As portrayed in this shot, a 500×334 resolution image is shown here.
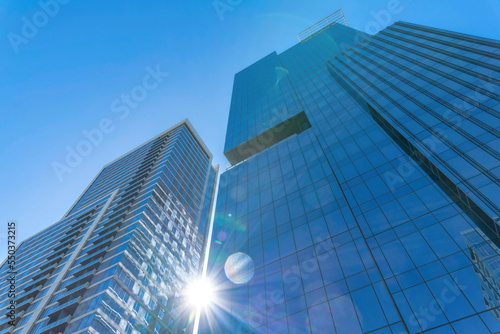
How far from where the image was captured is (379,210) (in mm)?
25453

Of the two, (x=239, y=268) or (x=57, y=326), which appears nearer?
(x=239, y=268)

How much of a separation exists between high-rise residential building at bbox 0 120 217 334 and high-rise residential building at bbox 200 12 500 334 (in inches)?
700

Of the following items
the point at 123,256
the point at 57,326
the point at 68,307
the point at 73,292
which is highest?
the point at 123,256

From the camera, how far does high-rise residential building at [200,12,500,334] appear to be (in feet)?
62.1

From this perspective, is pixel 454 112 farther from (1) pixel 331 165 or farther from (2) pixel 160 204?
(2) pixel 160 204

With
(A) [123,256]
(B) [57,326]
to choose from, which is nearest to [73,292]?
(B) [57,326]

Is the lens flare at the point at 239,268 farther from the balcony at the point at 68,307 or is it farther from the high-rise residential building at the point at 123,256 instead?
the balcony at the point at 68,307

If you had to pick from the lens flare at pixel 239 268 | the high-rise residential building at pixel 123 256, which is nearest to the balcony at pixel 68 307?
the high-rise residential building at pixel 123 256

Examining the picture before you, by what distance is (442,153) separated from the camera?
85.4 ft

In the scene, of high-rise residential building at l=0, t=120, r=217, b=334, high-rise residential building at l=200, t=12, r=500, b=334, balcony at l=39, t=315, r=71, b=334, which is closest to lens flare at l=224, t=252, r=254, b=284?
high-rise residential building at l=200, t=12, r=500, b=334

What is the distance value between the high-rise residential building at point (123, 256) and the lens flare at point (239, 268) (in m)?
18.8

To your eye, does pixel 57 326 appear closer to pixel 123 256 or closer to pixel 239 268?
pixel 123 256

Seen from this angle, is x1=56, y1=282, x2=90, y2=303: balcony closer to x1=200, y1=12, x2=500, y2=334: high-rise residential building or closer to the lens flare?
x1=200, y1=12, x2=500, y2=334: high-rise residential building

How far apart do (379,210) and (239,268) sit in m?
14.7
